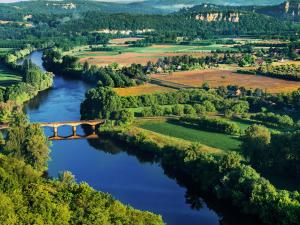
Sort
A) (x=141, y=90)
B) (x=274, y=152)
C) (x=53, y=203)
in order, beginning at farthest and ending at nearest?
(x=141, y=90) < (x=274, y=152) < (x=53, y=203)

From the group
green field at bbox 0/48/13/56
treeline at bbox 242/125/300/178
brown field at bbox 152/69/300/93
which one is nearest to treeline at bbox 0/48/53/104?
brown field at bbox 152/69/300/93

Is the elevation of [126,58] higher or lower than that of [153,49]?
higher

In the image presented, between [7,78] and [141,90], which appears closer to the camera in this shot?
[141,90]

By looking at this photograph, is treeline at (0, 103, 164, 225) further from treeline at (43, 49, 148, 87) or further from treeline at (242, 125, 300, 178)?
treeline at (43, 49, 148, 87)

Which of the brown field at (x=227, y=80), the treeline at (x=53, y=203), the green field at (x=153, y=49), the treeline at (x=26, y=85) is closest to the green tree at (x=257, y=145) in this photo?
the treeline at (x=53, y=203)

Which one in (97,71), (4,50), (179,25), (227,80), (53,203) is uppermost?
(53,203)

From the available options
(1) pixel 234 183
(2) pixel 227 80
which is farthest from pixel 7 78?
(1) pixel 234 183

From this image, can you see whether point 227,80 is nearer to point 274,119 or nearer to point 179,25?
point 274,119

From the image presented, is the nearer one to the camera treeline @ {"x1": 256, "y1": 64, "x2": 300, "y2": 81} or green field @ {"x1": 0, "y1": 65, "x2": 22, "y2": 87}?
green field @ {"x1": 0, "y1": 65, "x2": 22, "y2": 87}
